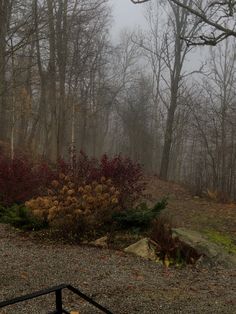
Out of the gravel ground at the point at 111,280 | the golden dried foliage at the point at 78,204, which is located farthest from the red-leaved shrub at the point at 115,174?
the gravel ground at the point at 111,280

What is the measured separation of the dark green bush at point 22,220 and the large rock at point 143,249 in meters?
1.94

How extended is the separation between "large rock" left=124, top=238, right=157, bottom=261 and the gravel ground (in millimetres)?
177

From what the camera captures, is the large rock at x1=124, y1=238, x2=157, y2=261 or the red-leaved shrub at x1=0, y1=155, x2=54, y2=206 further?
the red-leaved shrub at x1=0, y1=155, x2=54, y2=206

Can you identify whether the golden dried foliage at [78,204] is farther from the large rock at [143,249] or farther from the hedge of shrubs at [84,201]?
the large rock at [143,249]

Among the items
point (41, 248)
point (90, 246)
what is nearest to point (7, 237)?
point (41, 248)

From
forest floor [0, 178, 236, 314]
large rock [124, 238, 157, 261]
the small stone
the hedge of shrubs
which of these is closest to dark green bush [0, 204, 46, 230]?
the hedge of shrubs

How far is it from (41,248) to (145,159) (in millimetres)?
27883

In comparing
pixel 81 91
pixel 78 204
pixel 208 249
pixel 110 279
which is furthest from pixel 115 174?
pixel 81 91

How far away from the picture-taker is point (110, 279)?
5809 mm

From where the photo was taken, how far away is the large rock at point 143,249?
7.05m

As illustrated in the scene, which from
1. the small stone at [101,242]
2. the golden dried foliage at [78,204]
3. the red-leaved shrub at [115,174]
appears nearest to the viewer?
the small stone at [101,242]

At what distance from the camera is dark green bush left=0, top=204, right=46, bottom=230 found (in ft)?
27.5

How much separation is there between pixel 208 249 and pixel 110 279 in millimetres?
2146

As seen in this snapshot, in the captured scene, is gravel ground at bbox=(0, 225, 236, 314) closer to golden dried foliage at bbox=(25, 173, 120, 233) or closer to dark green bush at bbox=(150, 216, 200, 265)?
dark green bush at bbox=(150, 216, 200, 265)
